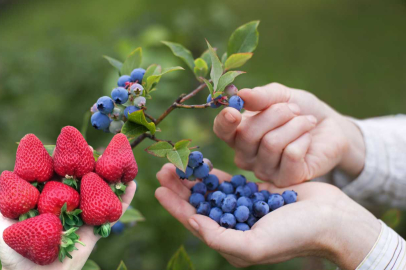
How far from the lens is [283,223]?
3.34 ft

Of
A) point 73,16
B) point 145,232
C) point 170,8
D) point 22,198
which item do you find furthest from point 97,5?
point 22,198

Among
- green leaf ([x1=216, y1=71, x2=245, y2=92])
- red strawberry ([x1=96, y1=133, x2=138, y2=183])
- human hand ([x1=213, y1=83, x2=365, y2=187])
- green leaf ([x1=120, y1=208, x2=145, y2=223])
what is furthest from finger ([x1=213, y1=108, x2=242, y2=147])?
green leaf ([x1=120, y1=208, x2=145, y2=223])

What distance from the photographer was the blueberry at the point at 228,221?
1070 millimetres

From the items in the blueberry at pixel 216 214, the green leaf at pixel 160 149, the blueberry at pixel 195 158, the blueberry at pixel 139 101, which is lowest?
the blueberry at pixel 216 214

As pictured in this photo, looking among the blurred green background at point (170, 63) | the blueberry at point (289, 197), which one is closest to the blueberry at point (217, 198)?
the blueberry at point (289, 197)

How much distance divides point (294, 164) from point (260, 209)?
243mm

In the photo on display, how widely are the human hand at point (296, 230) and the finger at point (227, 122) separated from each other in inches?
9.0

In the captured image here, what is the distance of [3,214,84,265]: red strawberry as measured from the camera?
763 millimetres

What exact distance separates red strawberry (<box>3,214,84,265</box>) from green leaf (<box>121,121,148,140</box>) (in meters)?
0.28

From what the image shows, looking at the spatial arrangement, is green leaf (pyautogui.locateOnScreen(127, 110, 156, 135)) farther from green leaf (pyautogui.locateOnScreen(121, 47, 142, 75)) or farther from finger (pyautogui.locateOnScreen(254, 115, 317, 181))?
finger (pyautogui.locateOnScreen(254, 115, 317, 181))

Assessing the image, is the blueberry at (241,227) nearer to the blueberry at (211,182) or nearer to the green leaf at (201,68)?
the blueberry at (211,182)

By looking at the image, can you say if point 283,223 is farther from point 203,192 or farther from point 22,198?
point 22,198

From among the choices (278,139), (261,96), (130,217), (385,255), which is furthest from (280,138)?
(130,217)

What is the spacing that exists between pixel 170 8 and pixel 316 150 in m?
3.31
